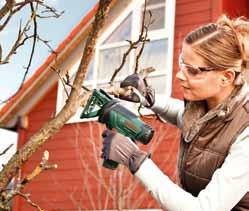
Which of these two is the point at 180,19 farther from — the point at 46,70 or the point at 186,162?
the point at 186,162

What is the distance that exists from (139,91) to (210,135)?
52 centimetres

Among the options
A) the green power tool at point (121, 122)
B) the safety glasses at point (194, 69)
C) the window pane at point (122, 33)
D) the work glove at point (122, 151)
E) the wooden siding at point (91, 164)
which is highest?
the window pane at point (122, 33)

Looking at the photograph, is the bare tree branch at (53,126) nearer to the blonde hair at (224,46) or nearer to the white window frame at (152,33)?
the blonde hair at (224,46)

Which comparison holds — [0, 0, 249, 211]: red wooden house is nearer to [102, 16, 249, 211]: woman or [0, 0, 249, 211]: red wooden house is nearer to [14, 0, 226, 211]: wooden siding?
[14, 0, 226, 211]: wooden siding

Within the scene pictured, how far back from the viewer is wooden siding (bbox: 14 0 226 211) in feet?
25.7

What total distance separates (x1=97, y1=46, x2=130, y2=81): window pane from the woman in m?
6.02

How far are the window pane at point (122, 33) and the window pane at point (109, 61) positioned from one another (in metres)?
0.15

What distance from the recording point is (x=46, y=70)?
8.75 m

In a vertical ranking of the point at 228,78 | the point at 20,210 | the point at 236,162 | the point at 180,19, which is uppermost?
the point at 180,19

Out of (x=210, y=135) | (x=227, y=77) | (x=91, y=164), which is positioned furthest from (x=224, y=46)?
(x=91, y=164)

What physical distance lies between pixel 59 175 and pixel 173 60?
7.87 feet

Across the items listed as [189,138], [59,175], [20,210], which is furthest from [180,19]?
[189,138]

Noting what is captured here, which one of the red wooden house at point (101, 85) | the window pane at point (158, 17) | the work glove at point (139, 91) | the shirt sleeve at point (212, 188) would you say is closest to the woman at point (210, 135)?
the shirt sleeve at point (212, 188)

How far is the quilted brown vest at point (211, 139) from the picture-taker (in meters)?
2.14
